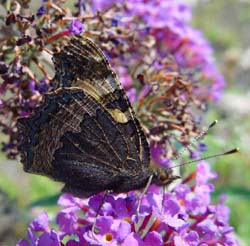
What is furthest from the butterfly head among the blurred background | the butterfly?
the blurred background

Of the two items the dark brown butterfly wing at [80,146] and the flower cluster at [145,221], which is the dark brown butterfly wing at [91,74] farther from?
the flower cluster at [145,221]

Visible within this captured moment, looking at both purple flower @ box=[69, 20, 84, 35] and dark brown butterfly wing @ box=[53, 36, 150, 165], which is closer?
dark brown butterfly wing @ box=[53, 36, 150, 165]

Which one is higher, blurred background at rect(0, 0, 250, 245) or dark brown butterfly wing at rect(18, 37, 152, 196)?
dark brown butterfly wing at rect(18, 37, 152, 196)

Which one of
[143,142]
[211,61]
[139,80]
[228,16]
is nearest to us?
[143,142]

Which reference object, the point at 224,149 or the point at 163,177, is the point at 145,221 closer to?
the point at 163,177

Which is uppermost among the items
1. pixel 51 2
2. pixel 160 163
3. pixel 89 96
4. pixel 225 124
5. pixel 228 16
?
pixel 51 2

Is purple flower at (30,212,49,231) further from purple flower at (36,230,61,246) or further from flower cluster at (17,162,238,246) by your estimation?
purple flower at (36,230,61,246)

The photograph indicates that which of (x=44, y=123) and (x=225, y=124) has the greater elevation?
(x=44, y=123)

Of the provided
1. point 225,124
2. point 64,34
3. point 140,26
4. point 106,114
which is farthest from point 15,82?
point 225,124

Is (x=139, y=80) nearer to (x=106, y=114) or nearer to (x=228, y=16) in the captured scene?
(x=106, y=114)
